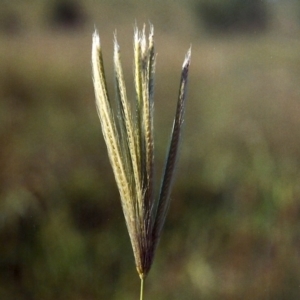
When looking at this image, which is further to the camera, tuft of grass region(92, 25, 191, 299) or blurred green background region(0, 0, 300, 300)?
blurred green background region(0, 0, 300, 300)

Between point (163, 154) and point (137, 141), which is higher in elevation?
point (137, 141)

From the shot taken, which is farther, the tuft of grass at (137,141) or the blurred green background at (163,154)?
the blurred green background at (163,154)

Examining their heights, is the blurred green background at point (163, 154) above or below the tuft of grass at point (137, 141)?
below

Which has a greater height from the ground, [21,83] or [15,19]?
[15,19]

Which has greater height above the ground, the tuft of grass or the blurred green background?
the tuft of grass

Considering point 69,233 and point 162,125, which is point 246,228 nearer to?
point 162,125

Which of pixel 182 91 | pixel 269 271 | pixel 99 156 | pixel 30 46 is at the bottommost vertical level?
pixel 269 271

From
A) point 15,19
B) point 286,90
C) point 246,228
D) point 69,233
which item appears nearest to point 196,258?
point 246,228

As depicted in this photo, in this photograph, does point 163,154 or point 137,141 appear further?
point 163,154
